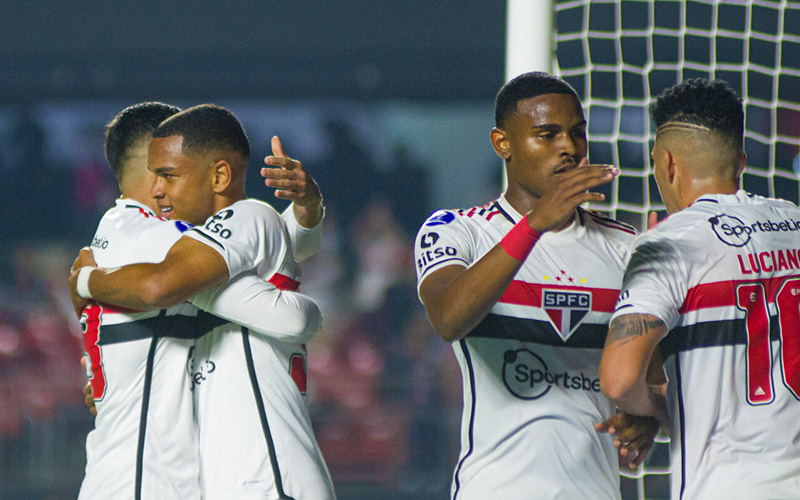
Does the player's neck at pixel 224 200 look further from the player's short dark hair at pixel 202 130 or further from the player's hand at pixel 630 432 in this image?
the player's hand at pixel 630 432

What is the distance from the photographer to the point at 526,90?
7.75ft

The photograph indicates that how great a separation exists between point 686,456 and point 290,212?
1327mm

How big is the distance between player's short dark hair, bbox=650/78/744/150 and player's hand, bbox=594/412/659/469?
2.39 feet

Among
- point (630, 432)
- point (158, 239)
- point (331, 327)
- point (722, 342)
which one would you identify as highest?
point (158, 239)

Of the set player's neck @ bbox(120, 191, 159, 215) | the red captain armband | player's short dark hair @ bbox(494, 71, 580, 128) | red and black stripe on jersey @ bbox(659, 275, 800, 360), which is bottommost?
red and black stripe on jersey @ bbox(659, 275, 800, 360)

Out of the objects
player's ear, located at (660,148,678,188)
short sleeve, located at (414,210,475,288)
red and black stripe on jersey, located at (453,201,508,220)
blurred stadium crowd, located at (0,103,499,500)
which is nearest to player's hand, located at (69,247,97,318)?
short sleeve, located at (414,210,475,288)

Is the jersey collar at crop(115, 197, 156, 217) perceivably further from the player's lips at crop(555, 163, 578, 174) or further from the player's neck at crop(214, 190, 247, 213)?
the player's lips at crop(555, 163, 578, 174)

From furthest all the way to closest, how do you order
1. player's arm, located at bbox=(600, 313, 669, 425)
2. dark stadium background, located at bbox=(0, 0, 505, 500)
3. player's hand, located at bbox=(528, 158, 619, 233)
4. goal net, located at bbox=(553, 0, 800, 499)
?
goal net, located at bbox=(553, 0, 800, 499) < dark stadium background, located at bbox=(0, 0, 505, 500) < player's arm, located at bbox=(600, 313, 669, 425) < player's hand, located at bbox=(528, 158, 619, 233)

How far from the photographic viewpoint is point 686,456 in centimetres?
210

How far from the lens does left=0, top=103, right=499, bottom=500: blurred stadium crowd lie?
789 cm

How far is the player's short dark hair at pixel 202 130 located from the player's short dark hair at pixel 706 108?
1116mm

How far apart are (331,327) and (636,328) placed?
300 inches

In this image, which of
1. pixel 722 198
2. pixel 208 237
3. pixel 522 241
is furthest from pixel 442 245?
pixel 722 198

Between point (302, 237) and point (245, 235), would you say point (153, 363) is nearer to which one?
point (245, 235)
